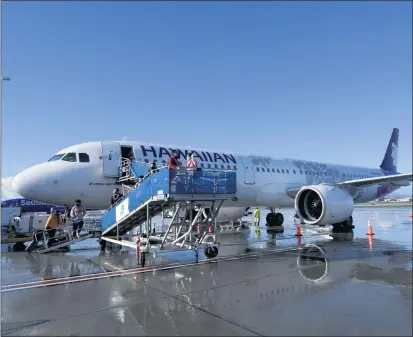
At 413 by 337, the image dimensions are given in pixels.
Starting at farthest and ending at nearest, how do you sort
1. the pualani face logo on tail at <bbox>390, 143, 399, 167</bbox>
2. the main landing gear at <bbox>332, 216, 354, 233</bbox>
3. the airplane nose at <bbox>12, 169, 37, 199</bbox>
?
the pualani face logo on tail at <bbox>390, 143, 399, 167</bbox>
the main landing gear at <bbox>332, 216, 354, 233</bbox>
the airplane nose at <bbox>12, 169, 37, 199</bbox>

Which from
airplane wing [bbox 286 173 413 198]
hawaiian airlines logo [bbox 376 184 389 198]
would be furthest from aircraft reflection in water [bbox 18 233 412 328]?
hawaiian airlines logo [bbox 376 184 389 198]

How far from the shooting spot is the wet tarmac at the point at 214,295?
409cm

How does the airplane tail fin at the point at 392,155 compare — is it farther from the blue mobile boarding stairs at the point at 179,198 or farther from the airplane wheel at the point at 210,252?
the airplane wheel at the point at 210,252

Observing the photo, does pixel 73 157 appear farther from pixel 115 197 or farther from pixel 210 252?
pixel 210 252

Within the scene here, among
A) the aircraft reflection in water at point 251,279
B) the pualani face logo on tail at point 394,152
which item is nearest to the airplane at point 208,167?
the aircraft reflection in water at point 251,279

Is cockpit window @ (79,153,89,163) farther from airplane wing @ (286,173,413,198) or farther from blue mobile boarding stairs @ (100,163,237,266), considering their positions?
airplane wing @ (286,173,413,198)

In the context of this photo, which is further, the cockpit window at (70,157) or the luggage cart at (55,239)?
the cockpit window at (70,157)

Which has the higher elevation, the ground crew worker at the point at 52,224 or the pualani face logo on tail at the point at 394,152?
the pualani face logo on tail at the point at 394,152

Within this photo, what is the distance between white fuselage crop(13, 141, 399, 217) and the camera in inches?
430

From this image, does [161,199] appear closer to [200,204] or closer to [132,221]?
[200,204]

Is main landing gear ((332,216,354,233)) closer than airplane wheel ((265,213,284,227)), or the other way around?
main landing gear ((332,216,354,233))

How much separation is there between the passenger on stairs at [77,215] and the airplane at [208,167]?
212 mm

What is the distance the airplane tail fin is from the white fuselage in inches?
418

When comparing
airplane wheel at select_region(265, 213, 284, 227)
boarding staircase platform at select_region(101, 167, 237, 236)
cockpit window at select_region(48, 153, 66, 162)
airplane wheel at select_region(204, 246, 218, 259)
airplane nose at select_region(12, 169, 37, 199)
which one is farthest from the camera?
airplane wheel at select_region(265, 213, 284, 227)
